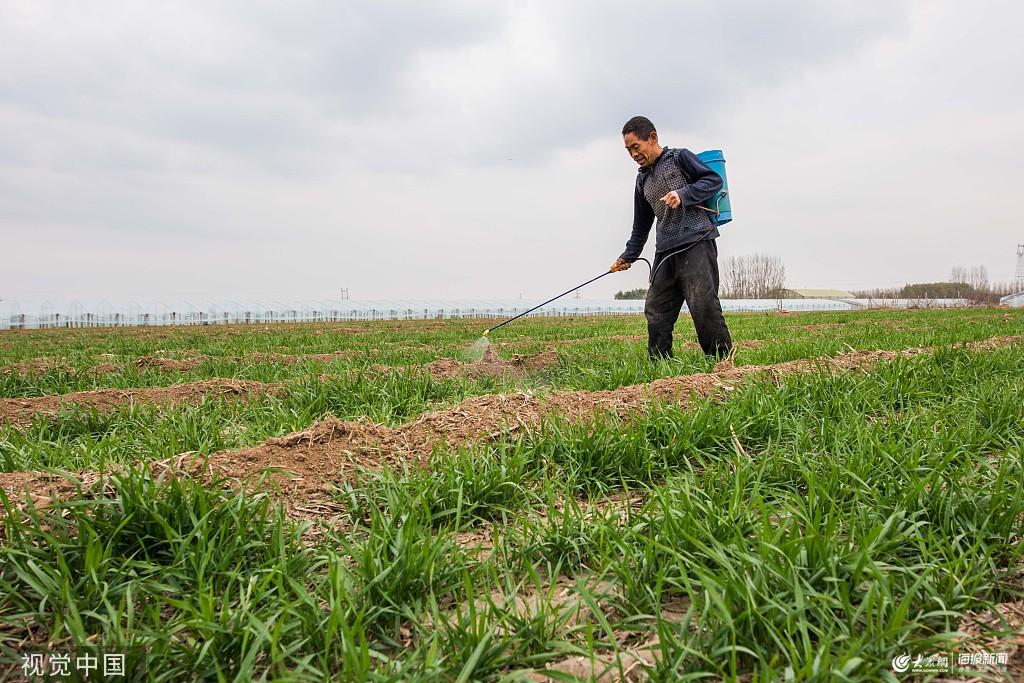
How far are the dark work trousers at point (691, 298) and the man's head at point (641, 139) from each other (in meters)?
0.94

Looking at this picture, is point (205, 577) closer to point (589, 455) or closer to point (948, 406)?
point (589, 455)

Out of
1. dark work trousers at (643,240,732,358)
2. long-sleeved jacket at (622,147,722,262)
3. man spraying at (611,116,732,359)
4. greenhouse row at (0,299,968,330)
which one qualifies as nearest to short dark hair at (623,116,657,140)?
man spraying at (611,116,732,359)

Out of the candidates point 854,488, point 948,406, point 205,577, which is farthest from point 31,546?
point 948,406

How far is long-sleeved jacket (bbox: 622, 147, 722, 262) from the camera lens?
480cm

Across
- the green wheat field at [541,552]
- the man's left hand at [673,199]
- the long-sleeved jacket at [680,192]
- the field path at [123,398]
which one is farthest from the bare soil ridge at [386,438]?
the field path at [123,398]

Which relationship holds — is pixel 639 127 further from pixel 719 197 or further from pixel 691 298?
pixel 691 298

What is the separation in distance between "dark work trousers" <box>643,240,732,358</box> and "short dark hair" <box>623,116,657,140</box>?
43.4 inches

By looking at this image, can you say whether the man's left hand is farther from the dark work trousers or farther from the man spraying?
the dark work trousers

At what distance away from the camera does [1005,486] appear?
202 centimetres

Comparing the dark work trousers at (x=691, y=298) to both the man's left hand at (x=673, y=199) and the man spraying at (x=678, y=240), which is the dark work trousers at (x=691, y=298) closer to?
the man spraying at (x=678, y=240)

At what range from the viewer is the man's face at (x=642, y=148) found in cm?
494

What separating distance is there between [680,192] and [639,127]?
2.43 ft

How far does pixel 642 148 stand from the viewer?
4.97 m

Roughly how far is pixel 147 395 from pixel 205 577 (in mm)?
3250
